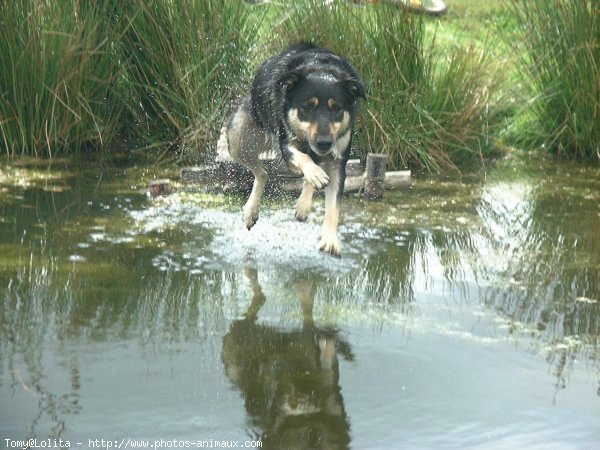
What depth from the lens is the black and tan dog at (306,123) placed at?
617cm

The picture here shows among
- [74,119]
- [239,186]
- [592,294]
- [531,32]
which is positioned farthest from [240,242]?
[531,32]

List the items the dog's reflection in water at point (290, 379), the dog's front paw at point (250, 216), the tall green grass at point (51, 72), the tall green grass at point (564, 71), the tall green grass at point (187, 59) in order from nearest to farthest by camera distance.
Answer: the dog's reflection in water at point (290, 379) → the dog's front paw at point (250, 216) → the tall green grass at point (51, 72) → the tall green grass at point (187, 59) → the tall green grass at point (564, 71)

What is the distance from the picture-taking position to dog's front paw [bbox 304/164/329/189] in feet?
19.9

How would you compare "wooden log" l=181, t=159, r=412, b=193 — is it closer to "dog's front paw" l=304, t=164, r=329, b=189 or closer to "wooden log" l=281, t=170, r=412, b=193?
"wooden log" l=281, t=170, r=412, b=193

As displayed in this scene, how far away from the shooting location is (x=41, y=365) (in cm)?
444

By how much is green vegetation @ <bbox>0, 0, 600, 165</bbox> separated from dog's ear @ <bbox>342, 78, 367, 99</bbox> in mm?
1959

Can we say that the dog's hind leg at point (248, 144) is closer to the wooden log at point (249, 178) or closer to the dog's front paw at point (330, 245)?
the wooden log at point (249, 178)

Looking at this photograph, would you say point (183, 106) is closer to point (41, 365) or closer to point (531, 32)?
point (531, 32)

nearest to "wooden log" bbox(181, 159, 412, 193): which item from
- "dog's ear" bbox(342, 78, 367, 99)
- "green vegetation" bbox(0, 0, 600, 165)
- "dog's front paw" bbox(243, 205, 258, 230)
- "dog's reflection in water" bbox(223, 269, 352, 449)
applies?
"green vegetation" bbox(0, 0, 600, 165)

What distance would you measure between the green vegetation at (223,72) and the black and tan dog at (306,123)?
1391 millimetres

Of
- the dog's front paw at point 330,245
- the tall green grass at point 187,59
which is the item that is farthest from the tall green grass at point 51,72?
the dog's front paw at point 330,245

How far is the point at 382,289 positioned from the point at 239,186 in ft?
7.81

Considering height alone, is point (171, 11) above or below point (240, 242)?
above

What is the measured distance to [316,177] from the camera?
6.09 m
